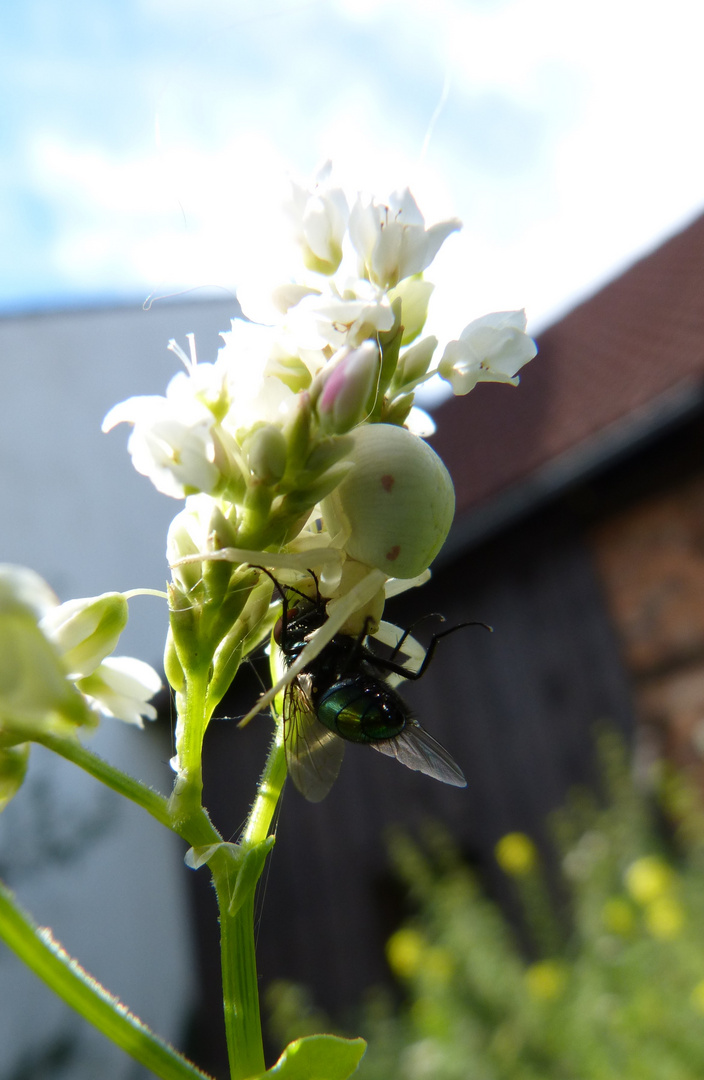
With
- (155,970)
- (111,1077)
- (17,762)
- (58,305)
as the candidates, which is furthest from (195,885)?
(17,762)

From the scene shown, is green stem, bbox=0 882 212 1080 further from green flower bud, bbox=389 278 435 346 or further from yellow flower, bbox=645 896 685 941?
yellow flower, bbox=645 896 685 941

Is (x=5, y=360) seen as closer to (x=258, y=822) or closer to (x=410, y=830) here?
(x=410, y=830)

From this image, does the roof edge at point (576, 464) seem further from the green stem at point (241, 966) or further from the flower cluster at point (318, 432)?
the green stem at point (241, 966)

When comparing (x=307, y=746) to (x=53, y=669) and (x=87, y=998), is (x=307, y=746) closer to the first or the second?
(x=87, y=998)

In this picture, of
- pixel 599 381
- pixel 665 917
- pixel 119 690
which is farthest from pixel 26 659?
pixel 599 381

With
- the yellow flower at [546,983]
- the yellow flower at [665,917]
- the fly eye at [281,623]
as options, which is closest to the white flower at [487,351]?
the fly eye at [281,623]

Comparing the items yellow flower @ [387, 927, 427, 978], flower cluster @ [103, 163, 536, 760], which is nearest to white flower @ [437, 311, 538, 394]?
flower cluster @ [103, 163, 536, 760]
